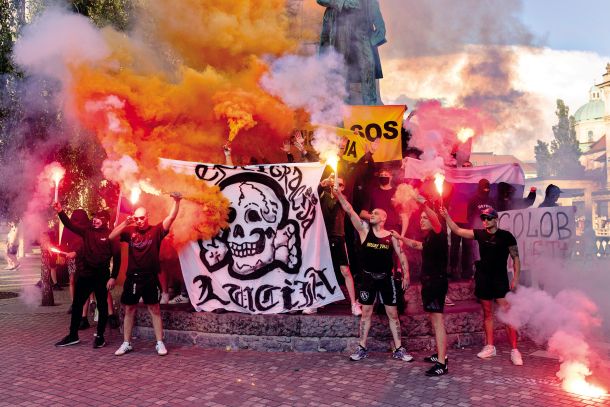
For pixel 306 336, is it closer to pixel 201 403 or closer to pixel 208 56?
pixel 201 403

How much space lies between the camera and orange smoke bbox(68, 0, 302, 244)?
8414 millimetres

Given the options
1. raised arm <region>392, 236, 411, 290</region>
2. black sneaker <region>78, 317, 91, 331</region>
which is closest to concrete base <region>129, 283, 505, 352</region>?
raised arm <region>392, 236, 411, 290</region>

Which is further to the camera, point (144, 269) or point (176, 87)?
point (176, 87)

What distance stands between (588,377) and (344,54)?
8.08 m

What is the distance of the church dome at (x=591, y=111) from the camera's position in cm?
7781

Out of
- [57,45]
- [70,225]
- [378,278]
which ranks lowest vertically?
[378,278]

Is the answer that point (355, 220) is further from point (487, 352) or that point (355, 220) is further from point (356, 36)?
point (356, 36)

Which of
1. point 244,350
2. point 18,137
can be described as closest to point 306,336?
point 244,350

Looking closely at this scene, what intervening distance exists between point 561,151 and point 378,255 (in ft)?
194

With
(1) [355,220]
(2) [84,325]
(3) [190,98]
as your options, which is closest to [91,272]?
(2) [84,325]

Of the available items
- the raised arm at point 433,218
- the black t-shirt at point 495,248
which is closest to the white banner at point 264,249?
the raised arm at point 433,218

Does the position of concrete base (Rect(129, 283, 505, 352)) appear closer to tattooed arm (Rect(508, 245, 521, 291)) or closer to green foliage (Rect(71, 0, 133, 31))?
tattooed arm (Rect(508, 245, 521, 291))

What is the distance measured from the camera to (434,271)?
6762mm

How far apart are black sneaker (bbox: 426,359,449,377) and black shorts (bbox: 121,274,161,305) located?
3.71 m
